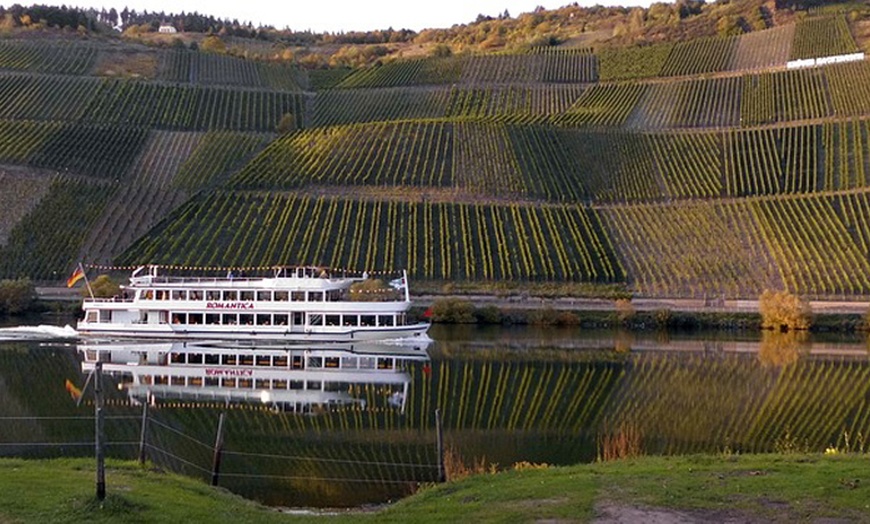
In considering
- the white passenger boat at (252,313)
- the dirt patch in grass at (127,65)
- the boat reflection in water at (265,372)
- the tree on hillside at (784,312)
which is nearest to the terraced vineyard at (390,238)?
the tree on hillside at (784,312)

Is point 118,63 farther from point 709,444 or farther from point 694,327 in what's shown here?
point 709,444

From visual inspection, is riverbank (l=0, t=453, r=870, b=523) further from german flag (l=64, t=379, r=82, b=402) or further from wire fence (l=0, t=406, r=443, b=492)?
german flag (l=64, t=379, r=82, b=402)

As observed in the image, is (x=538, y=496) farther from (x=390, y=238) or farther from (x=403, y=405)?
(x=390, y=238)

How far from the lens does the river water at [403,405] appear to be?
2903 cm

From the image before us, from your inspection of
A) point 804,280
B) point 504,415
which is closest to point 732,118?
point 804,280

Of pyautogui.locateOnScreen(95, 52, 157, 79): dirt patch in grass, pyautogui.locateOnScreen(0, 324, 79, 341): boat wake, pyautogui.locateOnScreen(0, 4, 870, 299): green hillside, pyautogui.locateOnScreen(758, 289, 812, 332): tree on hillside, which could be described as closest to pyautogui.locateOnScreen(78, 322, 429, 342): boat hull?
pyautogui.locateOnScreen(0, 324, 79, 341): boat wake

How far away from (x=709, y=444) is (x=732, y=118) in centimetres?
10531

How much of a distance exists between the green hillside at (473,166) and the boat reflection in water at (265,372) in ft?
93.3

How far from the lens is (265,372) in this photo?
174 feet

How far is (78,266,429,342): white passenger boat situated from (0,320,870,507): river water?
2430mm

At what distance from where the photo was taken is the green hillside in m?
94.1

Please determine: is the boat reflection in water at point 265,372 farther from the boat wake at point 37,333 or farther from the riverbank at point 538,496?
the riverbank at point 538,496

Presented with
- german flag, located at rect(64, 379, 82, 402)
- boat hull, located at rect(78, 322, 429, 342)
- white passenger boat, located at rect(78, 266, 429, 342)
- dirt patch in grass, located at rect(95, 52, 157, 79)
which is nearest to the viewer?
german flag, located at rect(64, 379, 82, 402)

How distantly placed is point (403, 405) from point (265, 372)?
14.4 m
